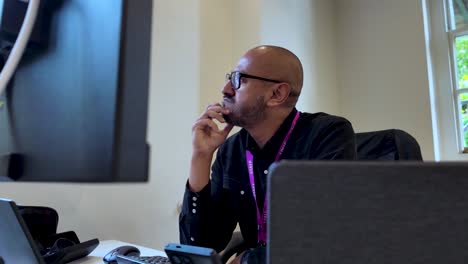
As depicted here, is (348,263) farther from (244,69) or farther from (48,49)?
(244,69)

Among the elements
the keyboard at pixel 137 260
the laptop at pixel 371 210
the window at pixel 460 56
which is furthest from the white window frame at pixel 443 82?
the laptop at pixel 371 210

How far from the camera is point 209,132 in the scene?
1341mm

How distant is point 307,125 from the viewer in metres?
1.32

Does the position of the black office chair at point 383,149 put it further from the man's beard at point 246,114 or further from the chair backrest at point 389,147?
the man's beard at point 246,114

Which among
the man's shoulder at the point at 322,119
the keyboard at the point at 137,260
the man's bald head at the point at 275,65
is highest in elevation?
the man's bald head at the point at 275,65

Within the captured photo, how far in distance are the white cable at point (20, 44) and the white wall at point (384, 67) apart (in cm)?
250

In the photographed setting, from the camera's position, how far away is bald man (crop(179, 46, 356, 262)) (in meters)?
1.26

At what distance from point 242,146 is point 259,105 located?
0.62 feet

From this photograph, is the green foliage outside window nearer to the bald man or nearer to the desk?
the bald man

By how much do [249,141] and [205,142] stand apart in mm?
179

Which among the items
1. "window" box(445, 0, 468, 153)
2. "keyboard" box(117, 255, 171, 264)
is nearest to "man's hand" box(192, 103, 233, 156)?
"keyboard" box(117, 255, 171, 264)

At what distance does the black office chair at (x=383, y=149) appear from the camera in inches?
53.1

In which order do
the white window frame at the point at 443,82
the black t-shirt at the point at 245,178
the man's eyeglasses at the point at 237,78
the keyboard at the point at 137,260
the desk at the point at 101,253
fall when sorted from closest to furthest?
the keyboard at the point at 137,260, the desk at the point at 101,253, the black t-shirt at the point at 245,178, the man's eyeglasses at the point at 237,78, the white window frame at the point at 443,82

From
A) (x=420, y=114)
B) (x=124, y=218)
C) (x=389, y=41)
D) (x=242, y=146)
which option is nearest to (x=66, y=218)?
(x=124, y=218)
